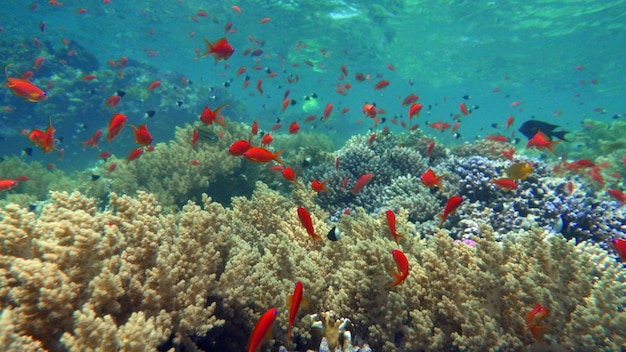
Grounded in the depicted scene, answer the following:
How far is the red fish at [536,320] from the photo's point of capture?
268 cm

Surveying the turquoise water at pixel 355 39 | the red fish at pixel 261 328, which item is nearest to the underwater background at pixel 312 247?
the red fish at pixel 261 328

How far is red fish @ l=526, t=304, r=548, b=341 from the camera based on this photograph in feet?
8.80

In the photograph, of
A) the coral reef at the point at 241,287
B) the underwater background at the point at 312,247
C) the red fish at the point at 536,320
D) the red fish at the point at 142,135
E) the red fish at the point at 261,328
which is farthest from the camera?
the red fish at the point at 142,135

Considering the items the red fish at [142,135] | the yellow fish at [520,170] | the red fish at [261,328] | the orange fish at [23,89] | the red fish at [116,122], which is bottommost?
the red fish at [261,328]

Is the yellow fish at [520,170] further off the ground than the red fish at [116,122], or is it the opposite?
the red fish at [116,122]

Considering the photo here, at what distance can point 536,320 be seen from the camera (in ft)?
8.95

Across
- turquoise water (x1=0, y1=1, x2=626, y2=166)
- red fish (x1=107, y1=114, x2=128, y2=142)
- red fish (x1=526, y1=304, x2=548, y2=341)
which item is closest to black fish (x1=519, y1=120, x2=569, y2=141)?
red fish (x1=526, y1=304, x2=548, y2=341)

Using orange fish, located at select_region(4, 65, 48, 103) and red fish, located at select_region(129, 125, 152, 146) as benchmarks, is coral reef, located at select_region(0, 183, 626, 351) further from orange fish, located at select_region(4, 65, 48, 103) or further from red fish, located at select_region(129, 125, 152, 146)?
orange fish, located at select_region(4, 65, 48, 103)

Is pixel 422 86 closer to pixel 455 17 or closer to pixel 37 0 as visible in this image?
pixel 455 17

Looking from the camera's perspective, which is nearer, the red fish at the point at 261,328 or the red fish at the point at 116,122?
the red fish at the point at 261,328

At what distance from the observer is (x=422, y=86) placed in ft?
219

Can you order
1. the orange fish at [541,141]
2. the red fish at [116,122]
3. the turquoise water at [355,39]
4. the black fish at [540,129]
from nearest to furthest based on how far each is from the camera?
the red fish at [116,122]
the orange fish at [541,141]
the black fish at [540,129]
the turquoise water at [355,39]

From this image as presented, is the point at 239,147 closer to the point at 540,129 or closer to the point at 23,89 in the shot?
the point at 23,89

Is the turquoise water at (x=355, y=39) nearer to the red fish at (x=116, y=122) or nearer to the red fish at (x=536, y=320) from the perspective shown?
→ the red fish at (x=116, y=122)
